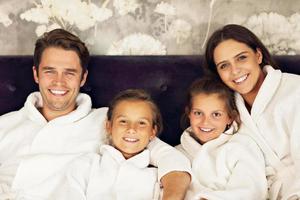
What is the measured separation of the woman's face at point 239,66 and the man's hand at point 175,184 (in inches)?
17.0

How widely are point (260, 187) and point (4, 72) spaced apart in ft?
3.99

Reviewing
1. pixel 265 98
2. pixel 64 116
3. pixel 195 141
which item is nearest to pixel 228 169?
pixel 195 141

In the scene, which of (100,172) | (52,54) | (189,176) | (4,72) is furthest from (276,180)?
(4,72)

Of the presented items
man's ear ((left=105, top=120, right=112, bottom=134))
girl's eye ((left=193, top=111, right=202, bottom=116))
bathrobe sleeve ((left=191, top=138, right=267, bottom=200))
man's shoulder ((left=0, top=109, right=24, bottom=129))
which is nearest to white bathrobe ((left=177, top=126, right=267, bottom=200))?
bathrobe sleeve ((left=191, top=138, right=267, bottom=200))

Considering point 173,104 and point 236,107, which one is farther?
point 173,104

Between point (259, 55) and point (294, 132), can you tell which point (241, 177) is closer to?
point (294, 132)

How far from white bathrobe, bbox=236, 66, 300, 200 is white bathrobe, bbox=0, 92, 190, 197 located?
32 centimetres

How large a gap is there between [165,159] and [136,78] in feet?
1.53

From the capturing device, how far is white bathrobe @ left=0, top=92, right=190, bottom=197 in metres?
1.97

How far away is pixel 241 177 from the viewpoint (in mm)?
1816

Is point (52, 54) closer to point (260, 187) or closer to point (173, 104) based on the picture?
point (173, 104)

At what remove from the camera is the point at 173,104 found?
2.21 m

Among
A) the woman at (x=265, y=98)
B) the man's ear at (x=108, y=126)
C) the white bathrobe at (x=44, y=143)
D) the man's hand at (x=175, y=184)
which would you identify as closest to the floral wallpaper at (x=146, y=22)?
the woman at (x=265, y=98)

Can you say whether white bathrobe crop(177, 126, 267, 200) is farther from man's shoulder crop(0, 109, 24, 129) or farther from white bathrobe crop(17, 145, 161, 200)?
man's shoulder crop(0, 109, 24, 129)
